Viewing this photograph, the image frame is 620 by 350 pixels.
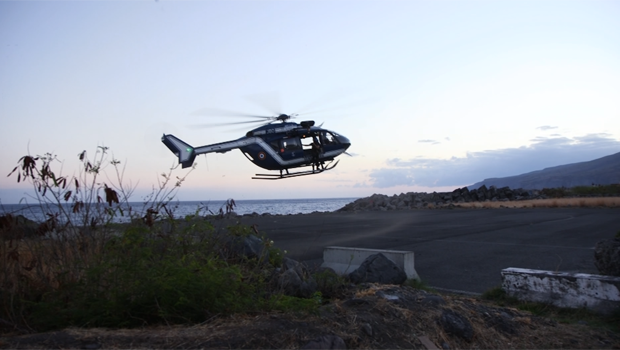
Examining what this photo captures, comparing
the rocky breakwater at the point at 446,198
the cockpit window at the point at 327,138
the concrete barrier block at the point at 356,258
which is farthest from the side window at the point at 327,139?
the rocky breakwater at the point at 446,198

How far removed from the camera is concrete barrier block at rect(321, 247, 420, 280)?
754cm

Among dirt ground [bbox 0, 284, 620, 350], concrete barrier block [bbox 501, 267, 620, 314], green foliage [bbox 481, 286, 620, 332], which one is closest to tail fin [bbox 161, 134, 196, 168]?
dirt ground [bbox 0, 284, 620, 350]

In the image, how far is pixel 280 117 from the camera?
17203 millimetres

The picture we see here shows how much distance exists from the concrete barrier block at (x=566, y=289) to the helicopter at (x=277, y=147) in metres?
9.40

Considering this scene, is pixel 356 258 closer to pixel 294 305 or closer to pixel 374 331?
pixel 294 305

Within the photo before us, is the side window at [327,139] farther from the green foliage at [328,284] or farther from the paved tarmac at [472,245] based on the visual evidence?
the green foliage at [328,284]

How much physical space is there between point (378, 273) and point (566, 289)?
2334 mm

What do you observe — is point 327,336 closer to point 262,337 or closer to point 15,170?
point 262,337

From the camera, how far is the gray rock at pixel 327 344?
3707mm

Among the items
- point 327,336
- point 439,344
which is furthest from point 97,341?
point 439,344

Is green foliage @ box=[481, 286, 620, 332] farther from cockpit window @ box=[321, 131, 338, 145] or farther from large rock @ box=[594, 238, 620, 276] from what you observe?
cockpit window @ box=[321, 131, 338, 145]

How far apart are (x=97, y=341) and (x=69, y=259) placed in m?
1.72

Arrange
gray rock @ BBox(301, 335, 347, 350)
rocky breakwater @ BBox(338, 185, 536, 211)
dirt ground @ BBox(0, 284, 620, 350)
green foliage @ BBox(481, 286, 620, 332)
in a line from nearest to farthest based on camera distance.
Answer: dirt ground @ BBox(0, 284, 620, 350) → gray rock @ BBox(301, 335, 347, 350) → green foliage @ BBox(481, 286, 620, 332) → rocky breakwater @ BBox(338, 185, 536, 211)

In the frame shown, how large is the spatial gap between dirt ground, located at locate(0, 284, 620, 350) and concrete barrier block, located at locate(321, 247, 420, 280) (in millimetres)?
1679
